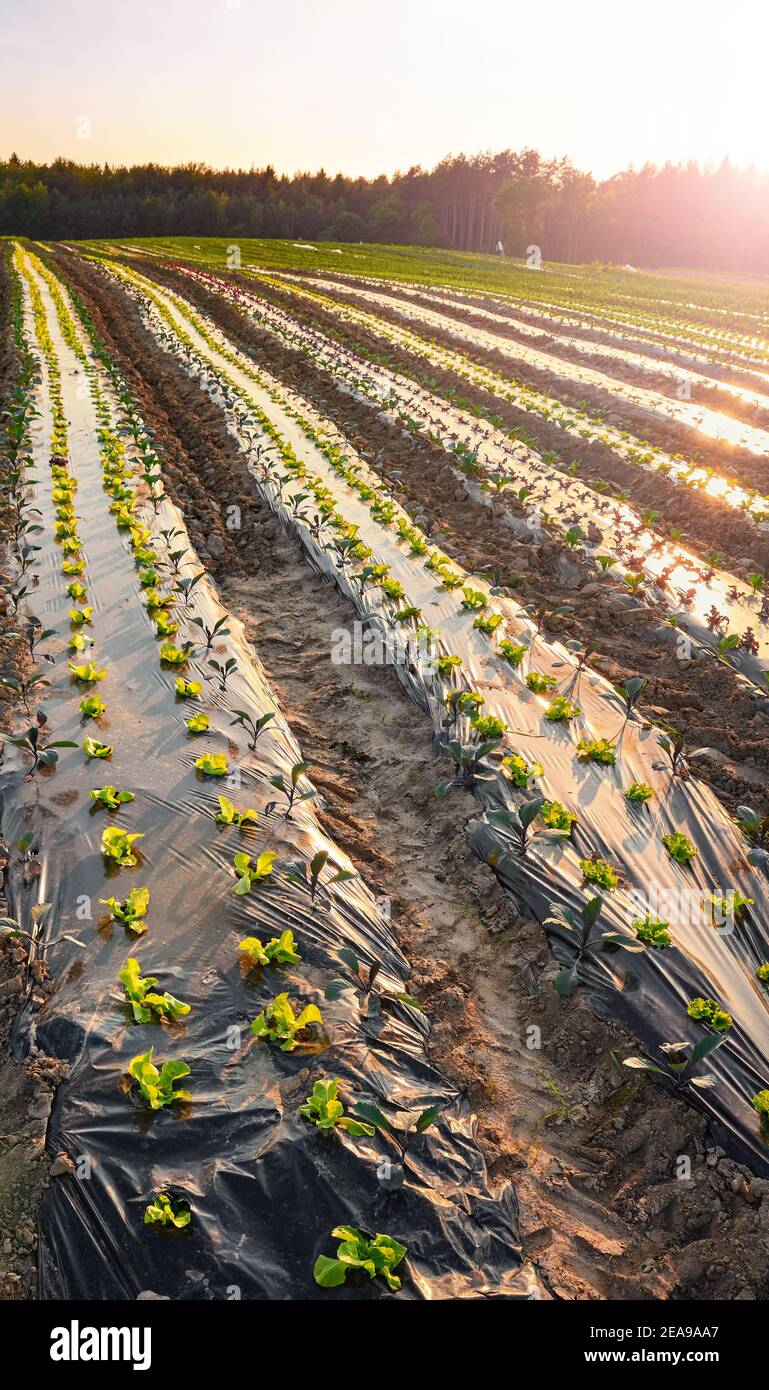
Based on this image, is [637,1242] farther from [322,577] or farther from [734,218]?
[734,218]

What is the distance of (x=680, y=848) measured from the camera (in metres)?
4.64

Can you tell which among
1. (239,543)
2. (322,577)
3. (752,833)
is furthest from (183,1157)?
(239,543)

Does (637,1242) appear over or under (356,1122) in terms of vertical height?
under

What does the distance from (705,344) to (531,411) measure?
36.3ft

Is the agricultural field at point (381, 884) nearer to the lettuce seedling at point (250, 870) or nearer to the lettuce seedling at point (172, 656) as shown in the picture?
the lettuce seedling at point (250, 870)

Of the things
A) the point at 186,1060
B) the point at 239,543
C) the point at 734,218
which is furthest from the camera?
the point at 734,218

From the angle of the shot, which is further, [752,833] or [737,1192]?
[752,833]

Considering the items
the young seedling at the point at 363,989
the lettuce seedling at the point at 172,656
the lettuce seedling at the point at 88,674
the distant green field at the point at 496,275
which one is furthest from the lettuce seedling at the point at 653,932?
the distant green field at the point at 496,275

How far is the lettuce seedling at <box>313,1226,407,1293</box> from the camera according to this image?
108 inches

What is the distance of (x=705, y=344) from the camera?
2220 cm

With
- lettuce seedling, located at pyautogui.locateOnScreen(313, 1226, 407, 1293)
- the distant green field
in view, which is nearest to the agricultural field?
lettuce seedling, located at pyautogui.locateOnScreen(313, 1226, 407, 1293)

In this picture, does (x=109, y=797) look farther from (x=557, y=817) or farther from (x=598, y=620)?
(x=598, y=620)

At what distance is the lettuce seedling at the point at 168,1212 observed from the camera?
288 cm

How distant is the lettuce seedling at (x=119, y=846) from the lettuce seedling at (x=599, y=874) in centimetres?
248
